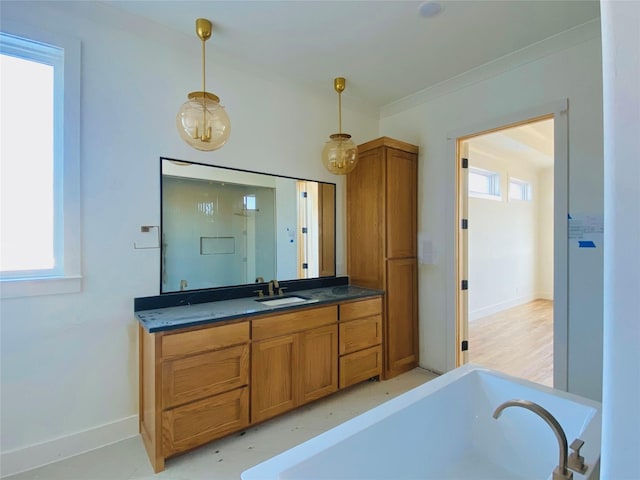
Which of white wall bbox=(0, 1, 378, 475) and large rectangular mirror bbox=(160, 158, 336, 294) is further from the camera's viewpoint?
large rectangular mirror bbox=(160, 158, 336, 294)

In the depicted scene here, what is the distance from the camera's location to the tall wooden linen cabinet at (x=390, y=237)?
2.97 meters

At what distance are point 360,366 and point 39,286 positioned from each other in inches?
92.8

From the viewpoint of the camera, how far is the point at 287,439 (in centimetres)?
208

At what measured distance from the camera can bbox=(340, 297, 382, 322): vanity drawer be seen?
2.64 meters

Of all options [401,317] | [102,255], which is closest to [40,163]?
[102,255]

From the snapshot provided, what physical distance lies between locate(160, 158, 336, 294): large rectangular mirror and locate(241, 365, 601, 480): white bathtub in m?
1.59

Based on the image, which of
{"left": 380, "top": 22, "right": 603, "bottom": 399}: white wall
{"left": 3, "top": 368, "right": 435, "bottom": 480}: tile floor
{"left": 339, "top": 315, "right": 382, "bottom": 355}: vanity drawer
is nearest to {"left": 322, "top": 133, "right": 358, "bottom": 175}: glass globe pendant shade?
{"left": 380, "top": 22, "right": 603, "bottom": 399}: white wall

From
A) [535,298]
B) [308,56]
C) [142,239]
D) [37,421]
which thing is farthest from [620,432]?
[535,298]

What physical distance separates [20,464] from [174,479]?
2.92 ft

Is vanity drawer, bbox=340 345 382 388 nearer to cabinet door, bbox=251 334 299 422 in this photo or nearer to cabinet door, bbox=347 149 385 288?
cabinet door, bbox=251 334 299 422

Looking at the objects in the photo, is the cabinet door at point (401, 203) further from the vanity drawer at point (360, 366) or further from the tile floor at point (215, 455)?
the tile floor at point (215, 455)

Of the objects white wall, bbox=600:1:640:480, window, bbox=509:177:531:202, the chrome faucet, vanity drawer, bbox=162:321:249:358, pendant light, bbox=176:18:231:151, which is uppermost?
window, bbox=509:177:531:202

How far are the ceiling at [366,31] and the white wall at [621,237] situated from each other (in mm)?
1981

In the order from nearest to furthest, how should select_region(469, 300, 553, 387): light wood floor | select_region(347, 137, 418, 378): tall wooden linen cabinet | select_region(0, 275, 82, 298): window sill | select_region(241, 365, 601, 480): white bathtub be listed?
1. select_region(241, 365, 601, 480): white bathtub
2. select_region(0, 275, 82, 298): window sill
3. select_region(347, 137, 418, 378): tall wooden linen cabinet
4. select_region(469, 300, 553, 387): light wood floor
